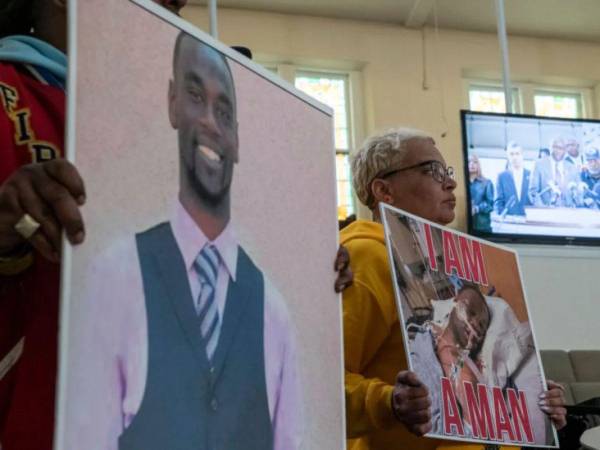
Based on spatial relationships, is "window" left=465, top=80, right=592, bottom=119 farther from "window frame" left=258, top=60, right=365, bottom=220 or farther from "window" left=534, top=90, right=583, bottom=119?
"window frame" left=258, top=60, right=365, bottom=220

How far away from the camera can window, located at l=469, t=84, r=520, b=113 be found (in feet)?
25.5

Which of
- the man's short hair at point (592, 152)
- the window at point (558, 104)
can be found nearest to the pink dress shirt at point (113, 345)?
the man's short hair at point (592, 152)

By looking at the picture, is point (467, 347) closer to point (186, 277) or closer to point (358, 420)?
point (358, 420)

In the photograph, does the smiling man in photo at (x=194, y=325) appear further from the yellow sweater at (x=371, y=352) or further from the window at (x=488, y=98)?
the window at (x=488, y=98)

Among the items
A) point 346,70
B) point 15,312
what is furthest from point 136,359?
point 346,70

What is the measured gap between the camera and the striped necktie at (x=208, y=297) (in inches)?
36.6

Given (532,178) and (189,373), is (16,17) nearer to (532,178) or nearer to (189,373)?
(189,373)

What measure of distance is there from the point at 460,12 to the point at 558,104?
1.35 m

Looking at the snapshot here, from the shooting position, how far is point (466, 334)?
1695 mm

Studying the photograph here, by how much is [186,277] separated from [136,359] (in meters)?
0.12

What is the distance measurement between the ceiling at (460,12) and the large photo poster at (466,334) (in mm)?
5732

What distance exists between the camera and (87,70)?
83 centimetres

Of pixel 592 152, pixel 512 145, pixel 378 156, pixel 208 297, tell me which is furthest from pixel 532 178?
pixel 208 297

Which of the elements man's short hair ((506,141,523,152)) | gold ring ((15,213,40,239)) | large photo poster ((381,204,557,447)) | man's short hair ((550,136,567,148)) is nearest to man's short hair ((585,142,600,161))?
man's short hair ((550,136,567,148))
